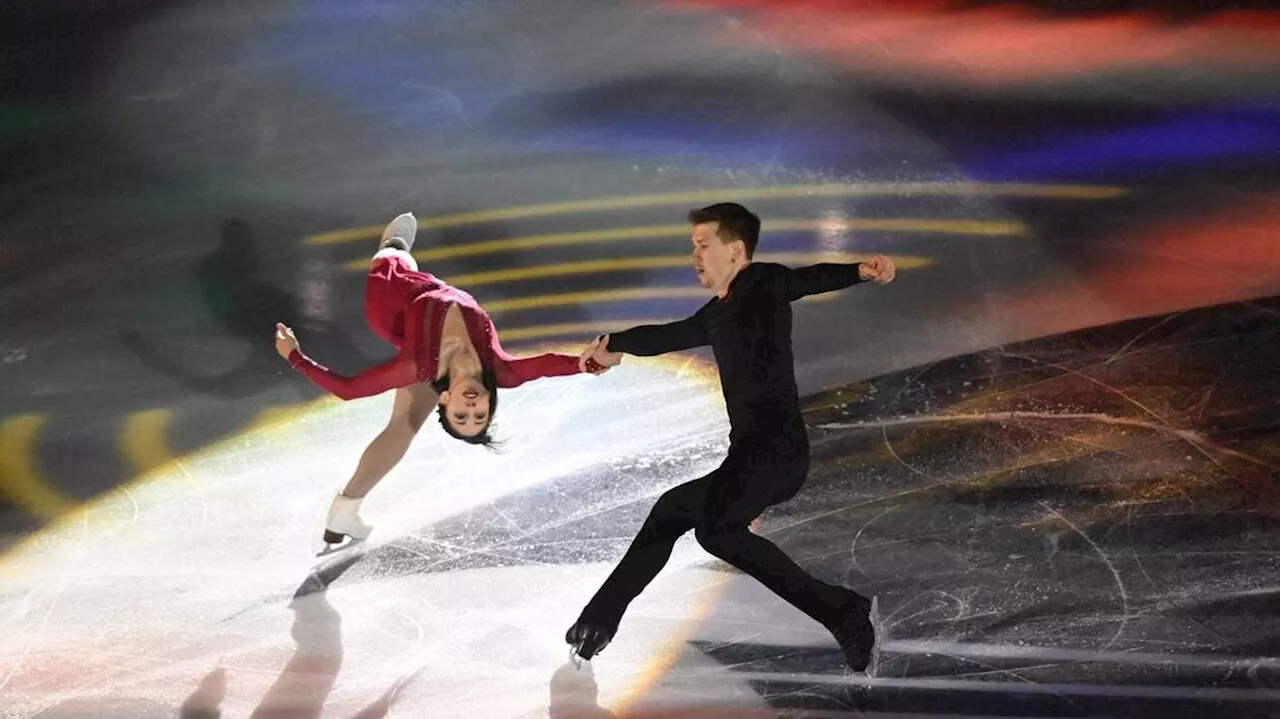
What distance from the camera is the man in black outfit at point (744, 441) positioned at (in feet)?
11.7

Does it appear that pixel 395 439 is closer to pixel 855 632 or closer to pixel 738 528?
pixel 738 528

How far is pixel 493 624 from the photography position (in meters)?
4.00

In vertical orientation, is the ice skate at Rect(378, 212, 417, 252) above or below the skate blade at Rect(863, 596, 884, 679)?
above

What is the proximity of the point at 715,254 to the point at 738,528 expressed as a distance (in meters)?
0.69

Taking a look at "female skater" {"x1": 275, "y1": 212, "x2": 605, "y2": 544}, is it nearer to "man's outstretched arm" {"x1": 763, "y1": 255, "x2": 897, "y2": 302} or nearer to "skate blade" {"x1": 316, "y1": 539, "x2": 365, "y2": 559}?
"skate blade" {"x1": 316, "y1": 539, "x2": 365, "y2": 559}

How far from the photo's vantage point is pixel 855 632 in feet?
12.0

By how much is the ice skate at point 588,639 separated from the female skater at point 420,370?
0.63 m

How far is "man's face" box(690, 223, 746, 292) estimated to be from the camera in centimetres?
363

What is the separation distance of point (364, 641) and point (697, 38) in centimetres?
342

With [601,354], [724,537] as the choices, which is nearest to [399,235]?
[601,354]

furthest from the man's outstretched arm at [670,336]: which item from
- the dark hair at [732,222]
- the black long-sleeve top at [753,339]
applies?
the dark hair at [732,222]

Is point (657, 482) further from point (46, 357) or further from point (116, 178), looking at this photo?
point (116, 178)

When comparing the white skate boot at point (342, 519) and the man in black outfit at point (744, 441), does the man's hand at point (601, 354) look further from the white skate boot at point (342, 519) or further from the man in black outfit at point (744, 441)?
the white skate boot at point (342, 519)

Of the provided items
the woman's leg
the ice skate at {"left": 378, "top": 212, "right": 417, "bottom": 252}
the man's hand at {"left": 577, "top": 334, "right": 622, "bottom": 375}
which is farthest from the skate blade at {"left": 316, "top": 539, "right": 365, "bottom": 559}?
the man's hand at {"left": 577, "top": 334, "right": 622, "bottom": 375}
